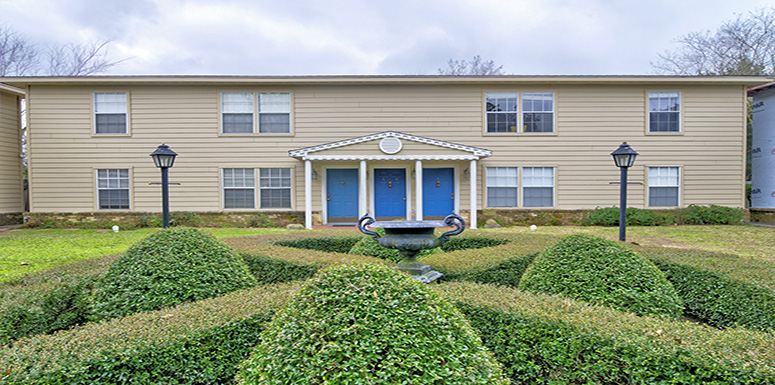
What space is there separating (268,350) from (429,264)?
10.1 ft

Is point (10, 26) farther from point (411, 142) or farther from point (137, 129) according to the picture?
point (411, 142)

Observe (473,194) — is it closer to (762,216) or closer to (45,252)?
(45,252)

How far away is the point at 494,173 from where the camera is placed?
1292 centimetres

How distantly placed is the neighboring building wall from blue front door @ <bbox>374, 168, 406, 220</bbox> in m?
0.39

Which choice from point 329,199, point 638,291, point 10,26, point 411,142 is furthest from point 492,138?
point 10,26

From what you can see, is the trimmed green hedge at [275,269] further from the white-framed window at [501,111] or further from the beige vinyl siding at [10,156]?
the beige vinyl siding at [10,156]

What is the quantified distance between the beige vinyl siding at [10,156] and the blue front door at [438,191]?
1461 centimetres

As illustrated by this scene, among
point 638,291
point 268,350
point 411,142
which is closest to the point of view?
point 268,350

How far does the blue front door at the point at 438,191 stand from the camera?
13016 mm

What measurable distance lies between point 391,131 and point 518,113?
4371mm

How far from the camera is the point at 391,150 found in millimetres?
11773

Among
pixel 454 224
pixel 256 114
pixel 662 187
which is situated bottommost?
A: pixel 454 224

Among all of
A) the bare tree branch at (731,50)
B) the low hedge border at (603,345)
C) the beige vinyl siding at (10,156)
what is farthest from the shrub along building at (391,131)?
the bare tree branch at (731,50)

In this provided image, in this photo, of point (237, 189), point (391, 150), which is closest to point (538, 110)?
point (391, 150)
